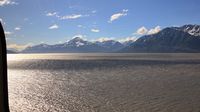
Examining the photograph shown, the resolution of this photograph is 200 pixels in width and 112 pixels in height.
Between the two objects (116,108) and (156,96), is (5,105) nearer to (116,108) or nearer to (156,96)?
(116,108)

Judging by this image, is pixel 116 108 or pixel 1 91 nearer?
pixel 1 91

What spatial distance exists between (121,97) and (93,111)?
875cm

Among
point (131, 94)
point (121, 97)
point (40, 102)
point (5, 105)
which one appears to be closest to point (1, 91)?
point (5, 105)

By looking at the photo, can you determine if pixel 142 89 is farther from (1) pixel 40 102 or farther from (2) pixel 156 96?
(1) pixel 40 102

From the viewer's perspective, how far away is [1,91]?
5.18 m

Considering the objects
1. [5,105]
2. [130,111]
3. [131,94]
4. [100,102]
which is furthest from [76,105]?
[5,105]

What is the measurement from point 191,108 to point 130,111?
6.01 meters

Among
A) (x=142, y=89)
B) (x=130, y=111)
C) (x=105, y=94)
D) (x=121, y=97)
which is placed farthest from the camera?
(x=142, y=89)

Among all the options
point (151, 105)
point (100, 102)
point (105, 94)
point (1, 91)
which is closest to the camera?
point (1, 91)

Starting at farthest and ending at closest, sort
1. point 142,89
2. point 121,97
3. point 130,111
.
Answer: point 142,89
point 121,97
point 130,111

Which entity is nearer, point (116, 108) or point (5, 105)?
point (5, 105)

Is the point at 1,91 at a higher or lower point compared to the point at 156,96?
higher

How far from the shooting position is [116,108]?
93.6 ft

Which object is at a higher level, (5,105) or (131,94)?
Answer: (5,105)
